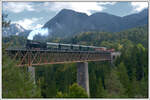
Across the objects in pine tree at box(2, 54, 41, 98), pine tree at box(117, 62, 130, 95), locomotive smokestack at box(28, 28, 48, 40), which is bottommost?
pine tree at box(117, 62, 130, 95)

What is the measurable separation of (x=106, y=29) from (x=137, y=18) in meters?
28.9

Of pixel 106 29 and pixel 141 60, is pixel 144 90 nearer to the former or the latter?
pixel 141 60

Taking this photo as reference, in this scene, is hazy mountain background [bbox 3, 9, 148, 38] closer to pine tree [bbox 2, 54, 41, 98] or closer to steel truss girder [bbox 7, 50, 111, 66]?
steel truss girder [bbox 7, 50, 111, 66]

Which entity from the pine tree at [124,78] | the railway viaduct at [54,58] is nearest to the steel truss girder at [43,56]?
the railway viaduct at [54,58]

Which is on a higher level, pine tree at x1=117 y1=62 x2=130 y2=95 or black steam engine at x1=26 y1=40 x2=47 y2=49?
black steam engine at x1=26 y1=40 x2=47 y2=49

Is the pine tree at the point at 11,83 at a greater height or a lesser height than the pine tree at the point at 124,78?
greater

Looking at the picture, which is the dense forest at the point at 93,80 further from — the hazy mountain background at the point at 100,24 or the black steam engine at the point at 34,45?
the hazy mountain background at the point at 100,24

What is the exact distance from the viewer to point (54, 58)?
3306cm

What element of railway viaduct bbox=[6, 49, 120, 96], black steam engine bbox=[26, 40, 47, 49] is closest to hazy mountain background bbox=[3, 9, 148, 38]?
railway viaduct bbox=[6, 49, 120, 96]

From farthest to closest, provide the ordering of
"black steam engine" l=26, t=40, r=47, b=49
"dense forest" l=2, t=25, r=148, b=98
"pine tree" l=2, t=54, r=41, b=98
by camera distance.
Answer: "black steam engine" l=26, t=40, r=47, b=49 < "dense forest" l=2, t=25, r=148, b=98 < "pine tree" l=2, t=54, r=41, b=98

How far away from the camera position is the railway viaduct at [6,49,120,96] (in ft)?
80.2

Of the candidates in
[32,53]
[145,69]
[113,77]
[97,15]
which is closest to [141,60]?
[145,69]

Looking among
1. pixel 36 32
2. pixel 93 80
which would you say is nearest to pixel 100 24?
pixel 36 32

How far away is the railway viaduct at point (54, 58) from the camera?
2444 centimetres
